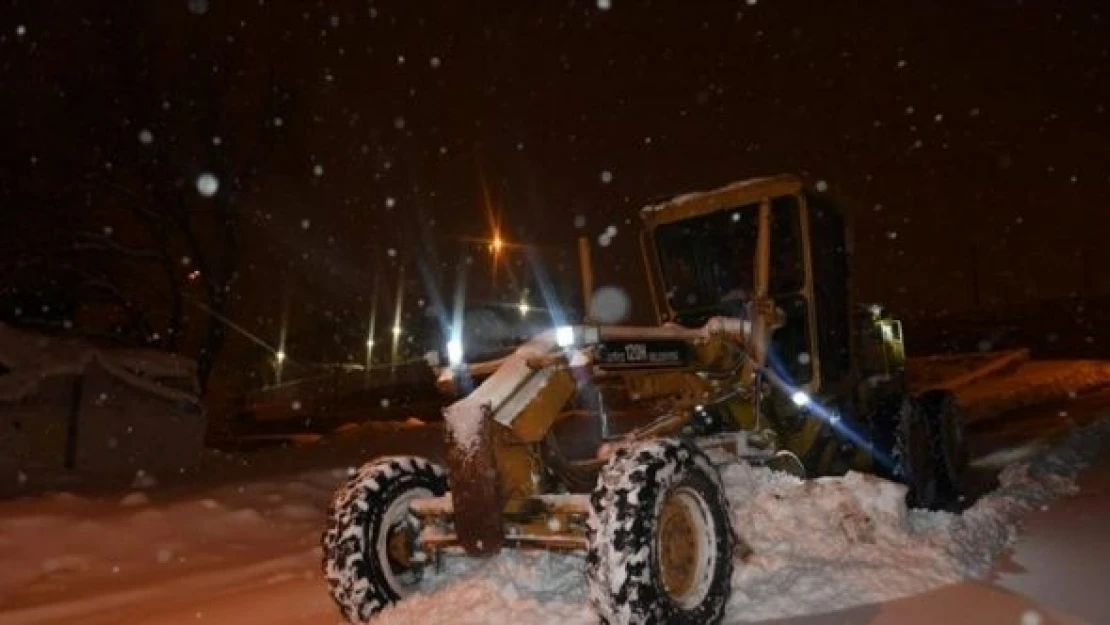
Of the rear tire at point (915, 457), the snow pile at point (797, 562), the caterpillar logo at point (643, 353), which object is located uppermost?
the caterpillar logo at point (643, 353)

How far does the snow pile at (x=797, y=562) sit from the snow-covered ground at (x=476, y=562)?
11 millimetres

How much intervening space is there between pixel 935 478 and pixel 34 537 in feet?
29.2

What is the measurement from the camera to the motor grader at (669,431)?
208 inches

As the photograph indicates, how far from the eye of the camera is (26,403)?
16734mm

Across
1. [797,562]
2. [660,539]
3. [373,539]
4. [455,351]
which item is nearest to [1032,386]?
[797,562]

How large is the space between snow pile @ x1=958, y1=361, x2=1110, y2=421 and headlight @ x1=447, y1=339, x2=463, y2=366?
50.8 ft

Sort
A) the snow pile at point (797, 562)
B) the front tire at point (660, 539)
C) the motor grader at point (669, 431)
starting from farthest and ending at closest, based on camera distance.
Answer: the snow pile at point (797, 562) < the motor grader at point (669, 431) < the front tire at point (660, 539)

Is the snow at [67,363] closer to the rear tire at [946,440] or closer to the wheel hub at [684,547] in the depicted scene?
the rear tire at [946,440]

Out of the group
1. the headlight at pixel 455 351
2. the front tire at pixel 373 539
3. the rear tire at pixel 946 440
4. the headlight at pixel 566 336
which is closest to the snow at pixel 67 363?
the front tire at pixel 373 539

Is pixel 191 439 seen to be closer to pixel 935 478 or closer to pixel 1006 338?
pixel 935 478

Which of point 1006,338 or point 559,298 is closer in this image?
point 559,298

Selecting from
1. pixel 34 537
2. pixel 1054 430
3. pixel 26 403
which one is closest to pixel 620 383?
pixel 34 537

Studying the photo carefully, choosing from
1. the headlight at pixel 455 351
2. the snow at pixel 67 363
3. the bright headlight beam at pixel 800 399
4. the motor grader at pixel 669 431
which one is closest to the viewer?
the motor grader at pixel 669 431

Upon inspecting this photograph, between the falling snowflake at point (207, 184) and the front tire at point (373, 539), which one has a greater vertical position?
A: the falling snowflake at point (207, 184)
